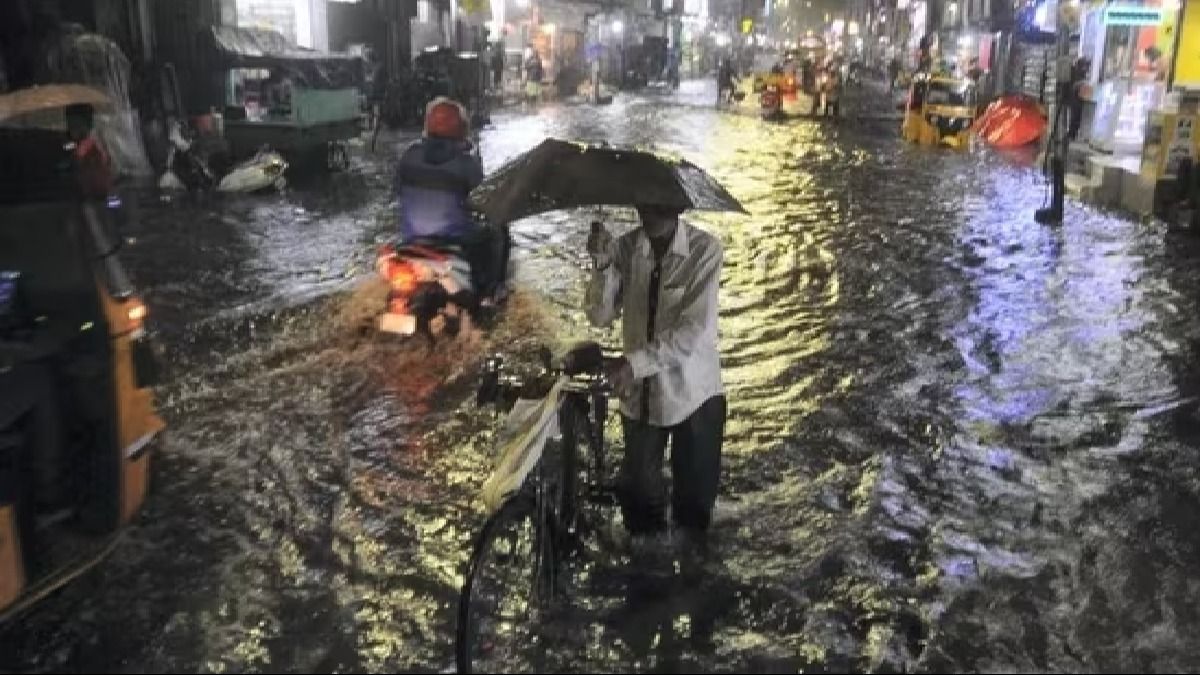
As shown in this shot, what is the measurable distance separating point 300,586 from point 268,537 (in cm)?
59

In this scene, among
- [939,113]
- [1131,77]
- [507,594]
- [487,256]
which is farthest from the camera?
[939,113]

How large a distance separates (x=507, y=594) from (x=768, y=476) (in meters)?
2.23

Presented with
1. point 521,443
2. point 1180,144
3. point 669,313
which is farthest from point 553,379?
point 1180,144

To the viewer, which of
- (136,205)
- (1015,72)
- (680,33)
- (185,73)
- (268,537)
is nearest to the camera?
(268,537)

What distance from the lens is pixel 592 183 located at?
4.77 metres

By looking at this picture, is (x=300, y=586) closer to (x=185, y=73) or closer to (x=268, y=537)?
(x=268, y=537)

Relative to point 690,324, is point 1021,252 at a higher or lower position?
lower

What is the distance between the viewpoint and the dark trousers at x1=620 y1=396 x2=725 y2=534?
5.15 meters

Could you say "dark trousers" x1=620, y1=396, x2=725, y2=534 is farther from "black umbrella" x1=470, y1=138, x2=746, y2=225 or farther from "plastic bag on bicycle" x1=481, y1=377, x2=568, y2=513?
"black umbrella" x1=470, y1=138, x2=746, y2=225

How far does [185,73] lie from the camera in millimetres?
20312

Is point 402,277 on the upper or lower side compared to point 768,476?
upper

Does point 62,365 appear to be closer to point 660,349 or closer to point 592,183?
point 592,183

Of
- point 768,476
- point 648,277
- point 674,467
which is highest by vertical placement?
point 648,277

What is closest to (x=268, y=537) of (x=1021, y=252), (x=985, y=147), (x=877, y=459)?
(x=877, y=459)
